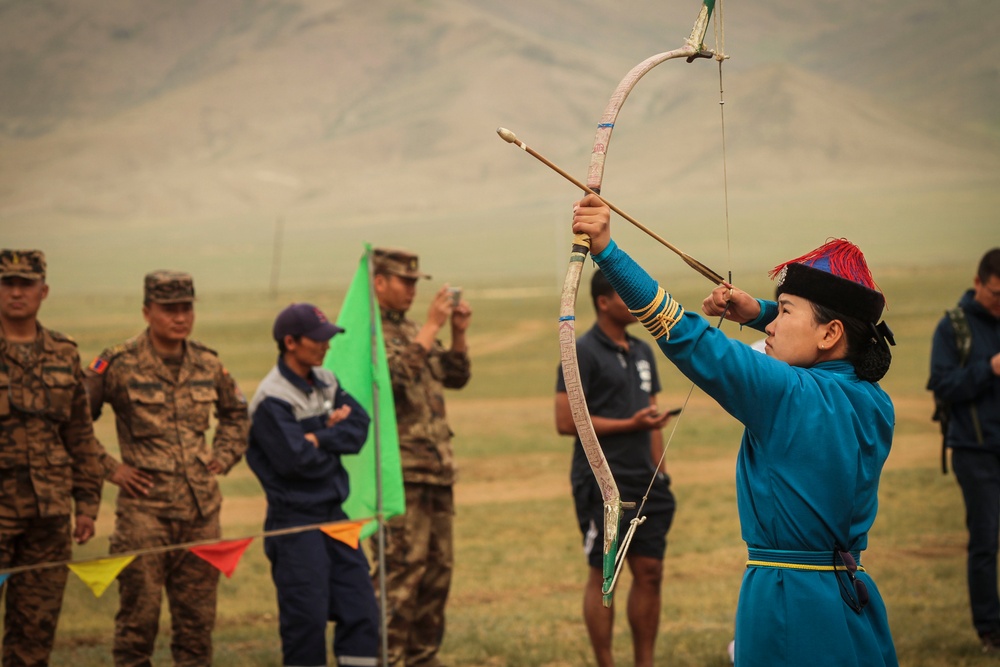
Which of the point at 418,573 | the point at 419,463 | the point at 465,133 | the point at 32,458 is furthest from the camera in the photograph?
the point at 465,133

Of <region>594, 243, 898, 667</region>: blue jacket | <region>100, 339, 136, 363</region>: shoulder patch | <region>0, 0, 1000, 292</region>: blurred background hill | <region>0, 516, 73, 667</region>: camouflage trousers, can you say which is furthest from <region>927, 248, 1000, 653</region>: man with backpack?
<region>0, 0, 1000, 292</region>: blurred background hill

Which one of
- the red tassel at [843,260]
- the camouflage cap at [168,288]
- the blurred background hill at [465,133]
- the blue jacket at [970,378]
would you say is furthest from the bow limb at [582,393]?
the blurred background hill at [465,133]

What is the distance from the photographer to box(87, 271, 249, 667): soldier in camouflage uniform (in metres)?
5.84

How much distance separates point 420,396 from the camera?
268 inches

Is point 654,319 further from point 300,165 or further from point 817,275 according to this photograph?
point 300,165

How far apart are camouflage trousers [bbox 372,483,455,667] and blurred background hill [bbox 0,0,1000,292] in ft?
258

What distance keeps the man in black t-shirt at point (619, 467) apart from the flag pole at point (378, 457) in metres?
1.00

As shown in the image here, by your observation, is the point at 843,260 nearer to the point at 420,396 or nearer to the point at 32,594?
the point at 420,396

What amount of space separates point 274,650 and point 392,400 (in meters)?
2.02

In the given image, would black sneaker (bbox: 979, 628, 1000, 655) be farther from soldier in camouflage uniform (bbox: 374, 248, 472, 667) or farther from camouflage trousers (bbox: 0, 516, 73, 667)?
camouflage trousers (bbox: 0, 516, 73, 667)

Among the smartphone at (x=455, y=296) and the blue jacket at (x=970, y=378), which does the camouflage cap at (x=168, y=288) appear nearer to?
the smartphone at (x=455, y=296)

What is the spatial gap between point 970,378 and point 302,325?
3850 millimetres

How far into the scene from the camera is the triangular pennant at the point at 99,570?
535 cm

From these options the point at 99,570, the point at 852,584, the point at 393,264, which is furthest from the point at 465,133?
the point at 852,584
